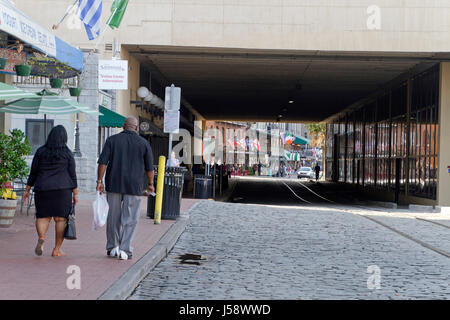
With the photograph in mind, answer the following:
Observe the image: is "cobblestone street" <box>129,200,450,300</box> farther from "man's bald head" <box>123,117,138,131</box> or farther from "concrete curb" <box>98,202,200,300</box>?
"man's bald head" <box>123,117,138,131</box>

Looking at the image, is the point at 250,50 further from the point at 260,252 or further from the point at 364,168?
the point at 364,168

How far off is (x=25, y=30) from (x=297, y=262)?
6.18 m

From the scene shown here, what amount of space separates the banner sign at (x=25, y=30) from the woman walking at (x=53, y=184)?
299cm

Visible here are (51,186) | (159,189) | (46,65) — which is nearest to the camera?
(51,186)

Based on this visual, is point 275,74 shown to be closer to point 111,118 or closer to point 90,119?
point 90,119

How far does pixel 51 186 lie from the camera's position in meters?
8.30

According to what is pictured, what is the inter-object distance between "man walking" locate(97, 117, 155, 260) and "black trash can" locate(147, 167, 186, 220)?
4933 millimetres

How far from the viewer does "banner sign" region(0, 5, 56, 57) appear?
10641 mm

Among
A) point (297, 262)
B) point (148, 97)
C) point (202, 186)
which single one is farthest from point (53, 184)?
point (148, 97)

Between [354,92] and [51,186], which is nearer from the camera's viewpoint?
[51,186]

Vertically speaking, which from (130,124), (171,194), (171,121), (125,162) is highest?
(171,121)

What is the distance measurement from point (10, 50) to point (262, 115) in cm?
4190

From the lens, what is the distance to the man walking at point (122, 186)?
8414 mm

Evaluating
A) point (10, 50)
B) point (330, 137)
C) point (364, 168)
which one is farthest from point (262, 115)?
point (10, 50)
